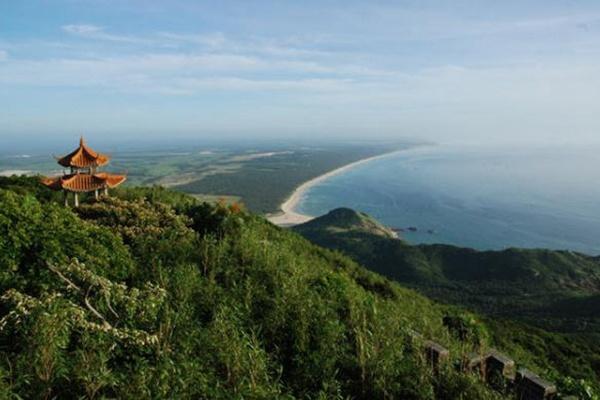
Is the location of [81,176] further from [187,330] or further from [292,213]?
[292,213]

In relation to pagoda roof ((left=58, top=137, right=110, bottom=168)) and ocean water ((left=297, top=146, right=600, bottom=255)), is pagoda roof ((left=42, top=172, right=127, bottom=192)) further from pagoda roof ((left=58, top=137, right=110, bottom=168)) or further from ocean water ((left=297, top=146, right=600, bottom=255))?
ocean water ((left=297, top=146, right=600, bottom=255))

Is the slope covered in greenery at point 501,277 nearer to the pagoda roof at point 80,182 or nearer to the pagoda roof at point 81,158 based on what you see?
the pagoda roof at point 80,182

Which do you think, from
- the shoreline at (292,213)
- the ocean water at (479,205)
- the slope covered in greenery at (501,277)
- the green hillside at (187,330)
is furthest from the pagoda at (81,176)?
the ocean water at (479,205)

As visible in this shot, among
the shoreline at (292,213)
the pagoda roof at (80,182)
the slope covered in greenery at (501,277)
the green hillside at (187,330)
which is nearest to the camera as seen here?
the green hillside at (187,330)

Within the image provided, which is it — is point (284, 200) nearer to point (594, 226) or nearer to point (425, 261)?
point (425, 261)

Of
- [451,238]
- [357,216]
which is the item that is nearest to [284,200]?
[357,216]

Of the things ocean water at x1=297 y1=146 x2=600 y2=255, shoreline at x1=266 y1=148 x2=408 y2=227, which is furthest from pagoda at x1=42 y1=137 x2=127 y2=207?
ocean water at x1=297 y1=146 x2=600 y2=255
